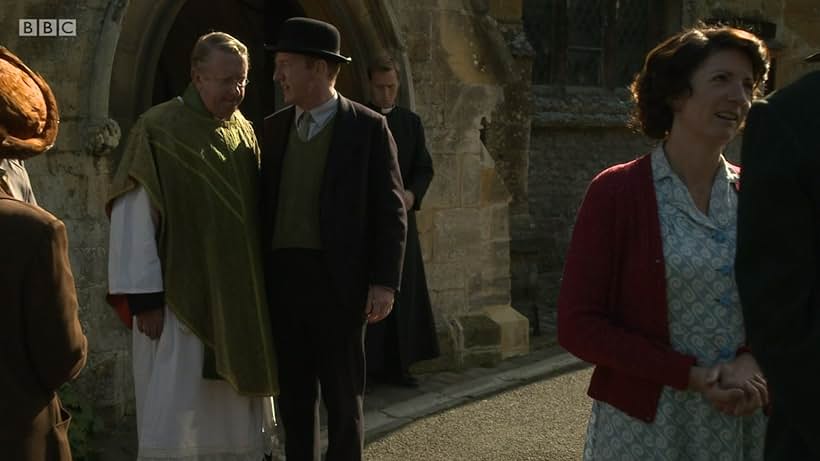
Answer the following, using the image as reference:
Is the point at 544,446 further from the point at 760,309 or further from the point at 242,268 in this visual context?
the point at 760,309

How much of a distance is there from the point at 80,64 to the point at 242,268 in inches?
76.8

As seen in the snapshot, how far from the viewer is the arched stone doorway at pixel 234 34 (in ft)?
17.9

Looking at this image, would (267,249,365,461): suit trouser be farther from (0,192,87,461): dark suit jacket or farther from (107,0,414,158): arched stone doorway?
(107,0,414,158): arched stone doorway

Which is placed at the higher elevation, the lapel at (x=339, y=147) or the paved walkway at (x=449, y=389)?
the lapel at (x=339, y=147)

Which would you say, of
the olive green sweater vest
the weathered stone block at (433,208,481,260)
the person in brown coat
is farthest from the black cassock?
the person in brown coat

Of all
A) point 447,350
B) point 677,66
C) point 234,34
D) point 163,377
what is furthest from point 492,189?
point 677,66

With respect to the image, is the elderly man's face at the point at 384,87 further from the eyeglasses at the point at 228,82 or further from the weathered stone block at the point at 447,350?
the eyeglasses at the point at 228,82

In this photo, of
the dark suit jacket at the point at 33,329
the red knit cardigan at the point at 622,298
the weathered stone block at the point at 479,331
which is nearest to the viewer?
the dark suit jacket at the point at 33,329

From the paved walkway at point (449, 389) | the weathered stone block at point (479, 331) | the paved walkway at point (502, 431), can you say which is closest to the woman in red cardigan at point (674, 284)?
the paved walkway at point (502, 431)

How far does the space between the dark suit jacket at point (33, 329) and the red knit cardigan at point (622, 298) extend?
1175mm

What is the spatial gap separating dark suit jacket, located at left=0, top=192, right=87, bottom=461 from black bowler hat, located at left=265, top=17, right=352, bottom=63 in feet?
5.24

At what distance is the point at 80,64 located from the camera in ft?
17.0

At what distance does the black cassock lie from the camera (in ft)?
19.9

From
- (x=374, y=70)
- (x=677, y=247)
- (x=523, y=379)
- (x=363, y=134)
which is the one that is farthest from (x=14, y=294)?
(x=523, y=379)
